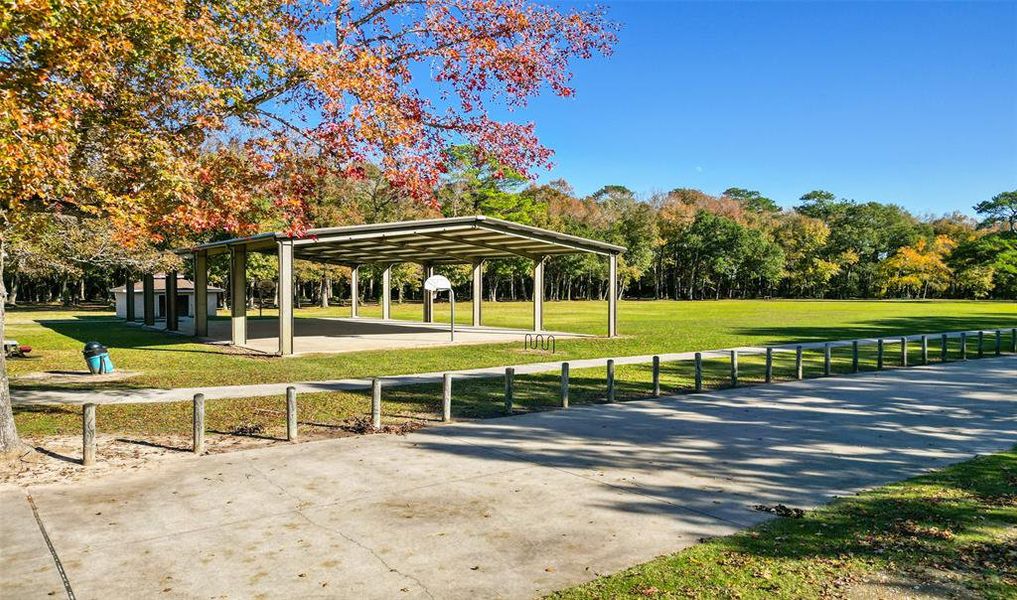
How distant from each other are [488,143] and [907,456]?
729 cm

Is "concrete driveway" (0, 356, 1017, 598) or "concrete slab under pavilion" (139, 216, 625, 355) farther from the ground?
"concrete slab under pavilion" (139, 216, 625, 355)

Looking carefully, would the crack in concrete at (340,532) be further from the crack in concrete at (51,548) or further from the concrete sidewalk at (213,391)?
the concrete sidewalk at (213,391)

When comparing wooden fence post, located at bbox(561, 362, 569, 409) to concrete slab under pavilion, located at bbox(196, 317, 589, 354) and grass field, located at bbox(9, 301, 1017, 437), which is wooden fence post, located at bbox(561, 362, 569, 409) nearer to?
grass field, located at bbox(9, 301, 1017, 437)

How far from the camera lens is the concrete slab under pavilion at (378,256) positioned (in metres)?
22.8

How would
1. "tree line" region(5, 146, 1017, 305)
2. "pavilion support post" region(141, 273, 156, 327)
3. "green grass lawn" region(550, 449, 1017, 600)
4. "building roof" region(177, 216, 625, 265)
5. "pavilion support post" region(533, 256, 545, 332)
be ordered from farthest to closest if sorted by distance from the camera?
"tree line" region(5, 146, 1017, 305)
"pavilion support post" region(141, 273, 156, 327)
"pavilion support post" region(533, 256, 545, 332)
"building roof" region(177, 216, 625, 265)
"green grass lawn" region(550, 449, 1017, 600)

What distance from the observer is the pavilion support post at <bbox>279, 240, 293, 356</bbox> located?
21.5 metres

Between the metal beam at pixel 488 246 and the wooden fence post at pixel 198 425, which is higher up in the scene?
the metal beam at pixel 488 246

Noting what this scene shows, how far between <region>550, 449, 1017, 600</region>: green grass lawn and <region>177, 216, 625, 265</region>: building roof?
15.6 m

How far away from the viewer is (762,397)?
45.8 feet

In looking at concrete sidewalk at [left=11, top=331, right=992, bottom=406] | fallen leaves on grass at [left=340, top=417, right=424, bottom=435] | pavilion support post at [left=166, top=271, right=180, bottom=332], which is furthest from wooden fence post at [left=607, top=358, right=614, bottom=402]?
pavilion support post at [left=166, top=271, right=180, bottom=332]

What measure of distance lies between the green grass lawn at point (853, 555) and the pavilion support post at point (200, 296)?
26551mm

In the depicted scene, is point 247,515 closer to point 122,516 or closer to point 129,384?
point 122,516

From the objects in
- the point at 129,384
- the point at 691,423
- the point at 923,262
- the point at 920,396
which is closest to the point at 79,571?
the point at 691,423

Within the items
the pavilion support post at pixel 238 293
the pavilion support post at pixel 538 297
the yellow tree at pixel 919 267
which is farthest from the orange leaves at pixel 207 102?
the yellow tree at pixel 919 267
